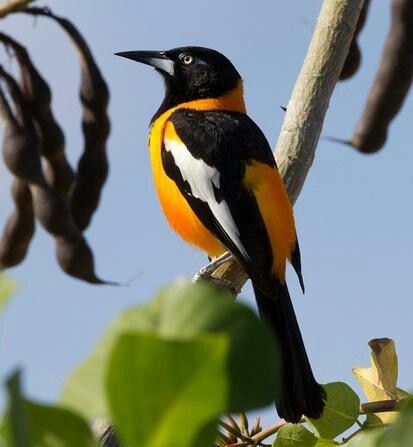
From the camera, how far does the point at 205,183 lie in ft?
13.9

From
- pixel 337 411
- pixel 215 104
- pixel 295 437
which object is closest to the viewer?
pixel 295 437

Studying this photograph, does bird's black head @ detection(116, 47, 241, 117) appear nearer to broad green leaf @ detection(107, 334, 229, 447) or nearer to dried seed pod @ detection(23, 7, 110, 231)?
dried seed pod @ detection(23, 7, 110, 231)

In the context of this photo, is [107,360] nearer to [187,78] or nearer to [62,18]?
[62,18]

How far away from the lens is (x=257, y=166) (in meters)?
4.20

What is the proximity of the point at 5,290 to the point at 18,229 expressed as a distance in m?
1.91

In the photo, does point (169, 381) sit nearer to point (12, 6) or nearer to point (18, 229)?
point (12, 6)

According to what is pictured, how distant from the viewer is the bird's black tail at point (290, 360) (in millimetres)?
3160

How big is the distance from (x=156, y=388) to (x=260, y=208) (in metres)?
3.75

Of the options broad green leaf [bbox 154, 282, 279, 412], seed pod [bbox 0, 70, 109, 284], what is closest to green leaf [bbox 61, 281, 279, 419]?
broad green leaf [bbox 154, 282, 279, 412]

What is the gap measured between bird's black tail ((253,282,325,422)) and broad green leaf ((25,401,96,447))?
241cm

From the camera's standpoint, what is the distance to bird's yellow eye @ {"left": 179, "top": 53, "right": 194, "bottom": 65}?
5.57 m

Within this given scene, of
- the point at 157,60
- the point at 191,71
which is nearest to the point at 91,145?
the point at 191,71

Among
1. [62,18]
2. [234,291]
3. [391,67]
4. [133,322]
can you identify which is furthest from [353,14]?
[133,322]

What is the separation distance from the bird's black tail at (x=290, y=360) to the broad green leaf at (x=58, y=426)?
2.41 meters
